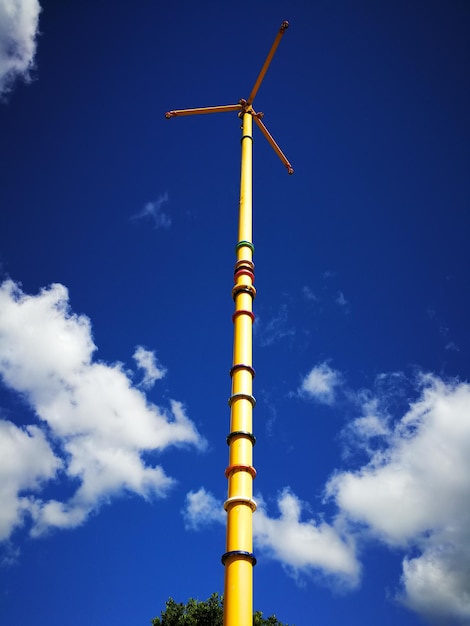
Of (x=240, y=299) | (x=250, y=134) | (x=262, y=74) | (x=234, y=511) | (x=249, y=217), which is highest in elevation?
(x=262, y=74)

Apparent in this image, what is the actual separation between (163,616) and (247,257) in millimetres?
19238

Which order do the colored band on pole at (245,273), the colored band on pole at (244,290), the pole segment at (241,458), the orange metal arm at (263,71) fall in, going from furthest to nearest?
the orange metal arm at (263,71) < the colored band on pole at (245,273) < the colored band on pole at (244,290) < the pole segment at (241,458)

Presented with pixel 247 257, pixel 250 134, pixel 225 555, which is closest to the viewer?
pixel 225 555

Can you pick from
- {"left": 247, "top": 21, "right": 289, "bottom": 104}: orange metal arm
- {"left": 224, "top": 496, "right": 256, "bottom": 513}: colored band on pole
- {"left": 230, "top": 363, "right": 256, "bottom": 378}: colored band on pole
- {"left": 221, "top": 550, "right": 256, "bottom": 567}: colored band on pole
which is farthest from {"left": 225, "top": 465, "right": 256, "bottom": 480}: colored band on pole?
{"left": 247, "top": 21, "right": 289, "bottom": 104}: orange metal arm

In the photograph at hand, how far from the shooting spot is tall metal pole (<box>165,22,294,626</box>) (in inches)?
219

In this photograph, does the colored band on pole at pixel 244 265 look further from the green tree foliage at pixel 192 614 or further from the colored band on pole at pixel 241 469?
the green tree foliage at pixel 192 614

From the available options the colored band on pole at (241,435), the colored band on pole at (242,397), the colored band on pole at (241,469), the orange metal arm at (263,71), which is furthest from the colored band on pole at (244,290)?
the orange metal arm at (263,71)

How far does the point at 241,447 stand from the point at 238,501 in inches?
30.5

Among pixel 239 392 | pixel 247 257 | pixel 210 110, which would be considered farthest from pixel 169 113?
pixel 239 392

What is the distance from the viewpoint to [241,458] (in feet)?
21.7

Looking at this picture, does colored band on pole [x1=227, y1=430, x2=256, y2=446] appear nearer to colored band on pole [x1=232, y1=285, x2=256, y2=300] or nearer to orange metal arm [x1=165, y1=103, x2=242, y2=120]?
colored band on pole [x1=232, y1=285, x2=256, y2=300]

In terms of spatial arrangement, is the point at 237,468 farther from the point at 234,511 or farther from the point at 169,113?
the point at 169,113

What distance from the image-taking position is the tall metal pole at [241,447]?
5562mm

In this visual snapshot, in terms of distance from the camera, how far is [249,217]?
1030cm
